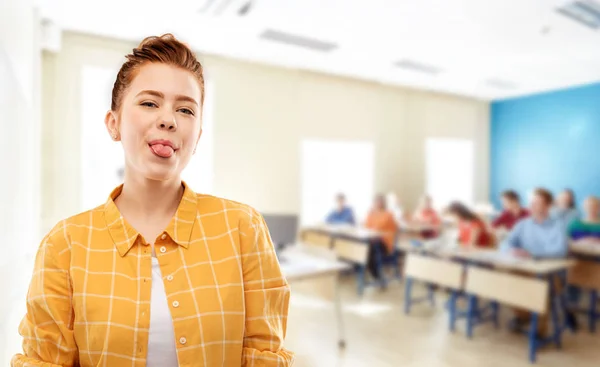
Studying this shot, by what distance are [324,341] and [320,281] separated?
1.76 ft

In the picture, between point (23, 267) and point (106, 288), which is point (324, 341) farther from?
point (106, 288)

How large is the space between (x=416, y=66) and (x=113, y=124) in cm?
600

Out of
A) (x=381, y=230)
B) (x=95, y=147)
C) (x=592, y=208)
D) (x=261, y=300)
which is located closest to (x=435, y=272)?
(x=381, y=230)

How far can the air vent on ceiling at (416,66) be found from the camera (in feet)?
19.6

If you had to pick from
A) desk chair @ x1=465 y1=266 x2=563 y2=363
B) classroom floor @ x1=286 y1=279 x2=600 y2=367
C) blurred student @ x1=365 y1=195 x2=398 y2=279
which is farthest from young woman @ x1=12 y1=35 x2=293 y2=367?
blurred student @ x1=365 y1=195 x2=398 y2=279

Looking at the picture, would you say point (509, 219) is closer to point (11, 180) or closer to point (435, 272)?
point (435, 272)

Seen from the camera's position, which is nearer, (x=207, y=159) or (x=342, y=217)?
(x=207, y=159)

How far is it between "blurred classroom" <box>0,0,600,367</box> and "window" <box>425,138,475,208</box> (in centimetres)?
10

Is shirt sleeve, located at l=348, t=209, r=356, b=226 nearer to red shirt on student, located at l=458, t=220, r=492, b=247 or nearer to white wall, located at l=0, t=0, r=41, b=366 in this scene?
red shirt on student, located at l=458, t=220, r=492, b=247

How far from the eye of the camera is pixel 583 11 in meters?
4.08

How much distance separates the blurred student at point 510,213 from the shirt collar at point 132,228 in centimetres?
587

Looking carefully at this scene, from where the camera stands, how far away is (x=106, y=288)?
2.48 ft

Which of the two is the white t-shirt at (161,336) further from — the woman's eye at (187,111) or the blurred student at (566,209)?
the blurred student at (566,209)

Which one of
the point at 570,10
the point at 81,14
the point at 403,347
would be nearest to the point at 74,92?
the point at 81,14
